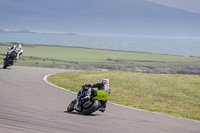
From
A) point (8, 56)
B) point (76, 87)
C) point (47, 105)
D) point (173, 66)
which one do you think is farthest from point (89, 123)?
point (173, 66)

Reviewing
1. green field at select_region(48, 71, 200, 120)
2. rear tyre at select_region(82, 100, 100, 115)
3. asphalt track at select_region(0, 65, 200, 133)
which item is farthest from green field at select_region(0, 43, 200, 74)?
rear tyre at select_region(82, 100, 100, 115)

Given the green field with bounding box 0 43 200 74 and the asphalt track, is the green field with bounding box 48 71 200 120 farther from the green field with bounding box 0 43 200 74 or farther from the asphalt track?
the green field with bounding box 0 43 200 74

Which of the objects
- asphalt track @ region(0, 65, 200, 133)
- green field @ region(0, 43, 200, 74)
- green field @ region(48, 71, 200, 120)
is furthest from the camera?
green field @ region(0, 43, 200, 74)

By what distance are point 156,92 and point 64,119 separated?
1121cm

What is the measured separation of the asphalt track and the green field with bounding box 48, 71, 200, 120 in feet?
6.48

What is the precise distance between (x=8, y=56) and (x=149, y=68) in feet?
241

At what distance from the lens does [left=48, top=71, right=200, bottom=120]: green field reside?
57.4 feet

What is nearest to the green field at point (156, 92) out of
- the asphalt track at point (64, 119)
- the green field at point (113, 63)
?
the asphalt track at point (64, 119)

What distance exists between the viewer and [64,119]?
11.3 metres

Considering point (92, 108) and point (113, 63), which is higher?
point (113, 63)

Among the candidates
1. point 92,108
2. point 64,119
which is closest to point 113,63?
point 92,108

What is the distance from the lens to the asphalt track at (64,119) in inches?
395

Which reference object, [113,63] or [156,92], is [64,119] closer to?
[156,92]

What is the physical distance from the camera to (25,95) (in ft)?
53.3
